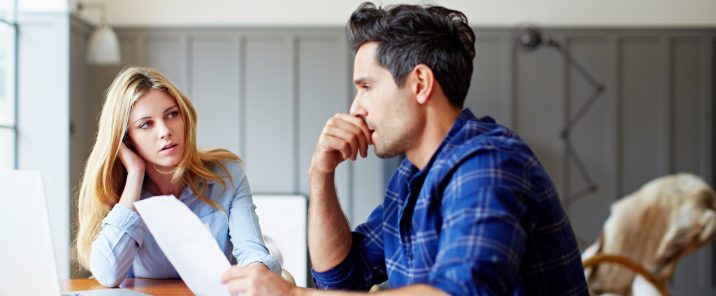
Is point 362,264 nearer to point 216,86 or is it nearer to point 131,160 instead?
point 131,160

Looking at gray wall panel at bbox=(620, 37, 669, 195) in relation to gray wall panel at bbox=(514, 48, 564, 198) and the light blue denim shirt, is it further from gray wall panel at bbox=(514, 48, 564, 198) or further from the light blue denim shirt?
the light blue denim shirt

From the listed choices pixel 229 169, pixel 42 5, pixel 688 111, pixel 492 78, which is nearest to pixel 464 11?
pixel 492 78

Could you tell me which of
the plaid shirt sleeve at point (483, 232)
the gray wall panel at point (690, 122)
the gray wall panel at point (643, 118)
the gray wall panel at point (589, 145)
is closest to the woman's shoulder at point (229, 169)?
the plaid shirt sleeve at point (483, 232)

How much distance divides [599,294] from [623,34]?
2.32m

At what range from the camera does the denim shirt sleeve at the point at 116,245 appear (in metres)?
1.83

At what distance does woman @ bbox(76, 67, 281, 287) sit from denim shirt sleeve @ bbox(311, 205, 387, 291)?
14.9 inches

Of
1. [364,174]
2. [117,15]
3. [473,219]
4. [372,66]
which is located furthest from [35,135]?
[473,219]

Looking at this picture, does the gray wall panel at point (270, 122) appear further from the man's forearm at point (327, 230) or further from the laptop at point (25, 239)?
the laptop at point (25, 239)

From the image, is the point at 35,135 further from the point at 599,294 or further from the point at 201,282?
the point at 201,282

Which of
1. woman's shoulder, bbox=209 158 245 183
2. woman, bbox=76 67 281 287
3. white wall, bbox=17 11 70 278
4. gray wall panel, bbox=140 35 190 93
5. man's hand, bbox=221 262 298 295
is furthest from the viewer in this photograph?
gray wall panel, bbox=140 35 190 93

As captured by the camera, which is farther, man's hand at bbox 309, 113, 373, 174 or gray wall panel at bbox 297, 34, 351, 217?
gray wall panel at bbox 297, 34, 351, 217

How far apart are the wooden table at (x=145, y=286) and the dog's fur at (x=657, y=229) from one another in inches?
90.0

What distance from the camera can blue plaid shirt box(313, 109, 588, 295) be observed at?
1.06 m

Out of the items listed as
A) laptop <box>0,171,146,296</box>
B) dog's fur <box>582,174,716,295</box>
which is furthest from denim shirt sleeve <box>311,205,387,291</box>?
dog's fur <box>582,174,716,295</box>
